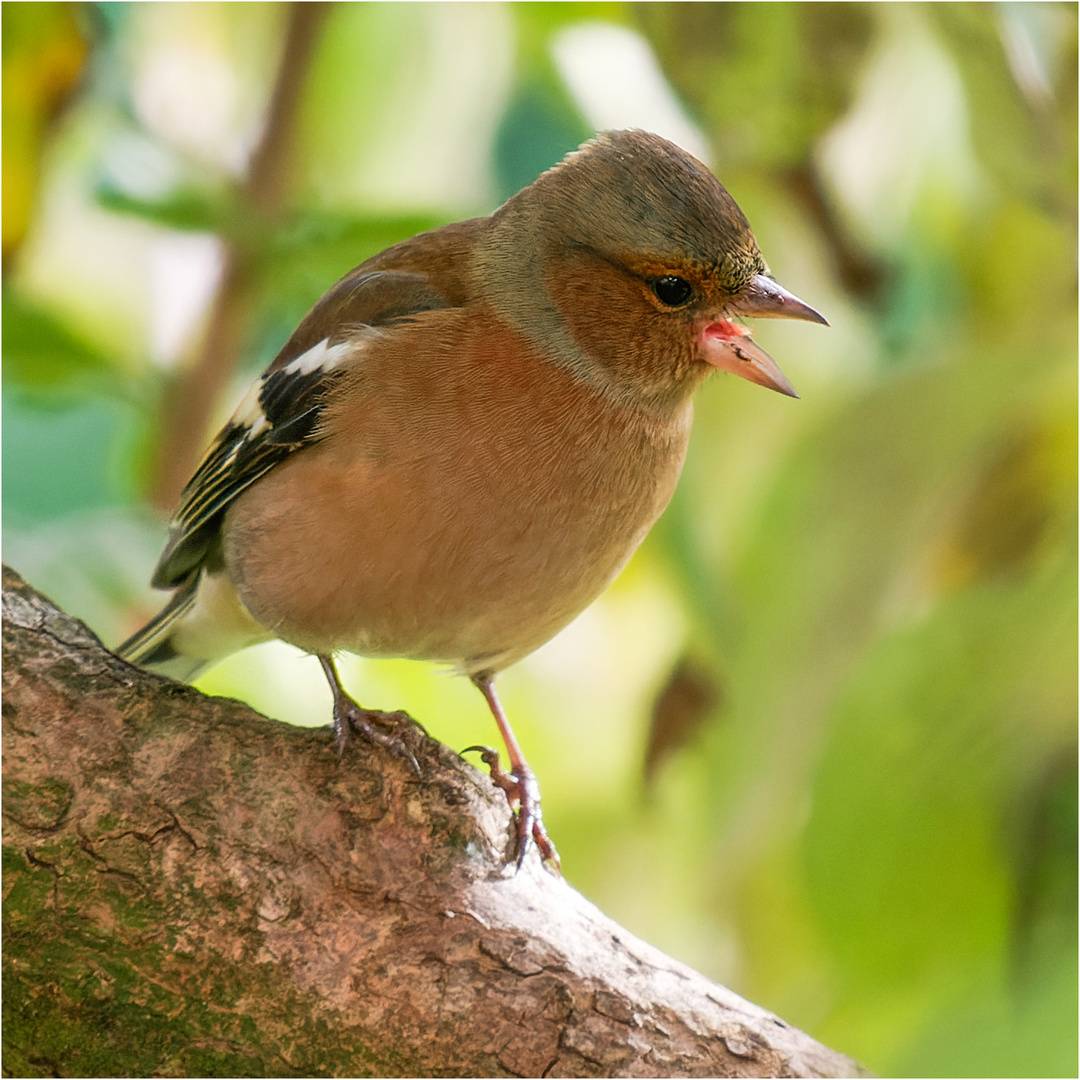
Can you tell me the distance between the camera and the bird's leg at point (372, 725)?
1.75 metres

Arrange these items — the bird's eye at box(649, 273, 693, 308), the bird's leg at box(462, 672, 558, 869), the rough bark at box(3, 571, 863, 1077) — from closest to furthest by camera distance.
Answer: the rough bark at box(3, 571, 863, 1077), the bird's leg at box(462, 672, 558, 869), the bird's eye at box(649, 273, 693, 308)

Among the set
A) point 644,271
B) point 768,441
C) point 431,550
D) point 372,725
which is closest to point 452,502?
point 431,550

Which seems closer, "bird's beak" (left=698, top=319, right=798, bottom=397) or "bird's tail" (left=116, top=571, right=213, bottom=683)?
"bird's beak" (left=698, top=319, right=798, bottom=397)

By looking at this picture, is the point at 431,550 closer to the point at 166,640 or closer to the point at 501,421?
the point at 501,421

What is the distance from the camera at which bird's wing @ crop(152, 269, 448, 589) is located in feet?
6.73

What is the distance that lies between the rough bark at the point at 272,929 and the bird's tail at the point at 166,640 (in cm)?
→ 58

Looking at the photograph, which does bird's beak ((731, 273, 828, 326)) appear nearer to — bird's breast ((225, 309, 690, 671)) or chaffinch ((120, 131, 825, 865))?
chaffinch ((120, 131, 825, 865))

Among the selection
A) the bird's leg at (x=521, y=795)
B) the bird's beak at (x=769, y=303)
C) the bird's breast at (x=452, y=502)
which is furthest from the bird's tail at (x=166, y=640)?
the bird's beak at (x=769, y=303)

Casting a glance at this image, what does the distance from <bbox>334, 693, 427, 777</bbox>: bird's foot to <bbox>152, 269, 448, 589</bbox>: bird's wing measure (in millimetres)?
467

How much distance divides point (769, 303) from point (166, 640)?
1300 millimetres

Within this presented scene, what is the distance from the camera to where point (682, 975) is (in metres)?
1.72

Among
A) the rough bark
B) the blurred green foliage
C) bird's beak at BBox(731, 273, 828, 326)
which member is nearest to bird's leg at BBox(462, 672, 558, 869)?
the rough bark

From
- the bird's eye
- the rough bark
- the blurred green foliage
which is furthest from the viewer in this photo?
the blurred green foliage

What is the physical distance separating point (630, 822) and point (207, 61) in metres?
2.10
